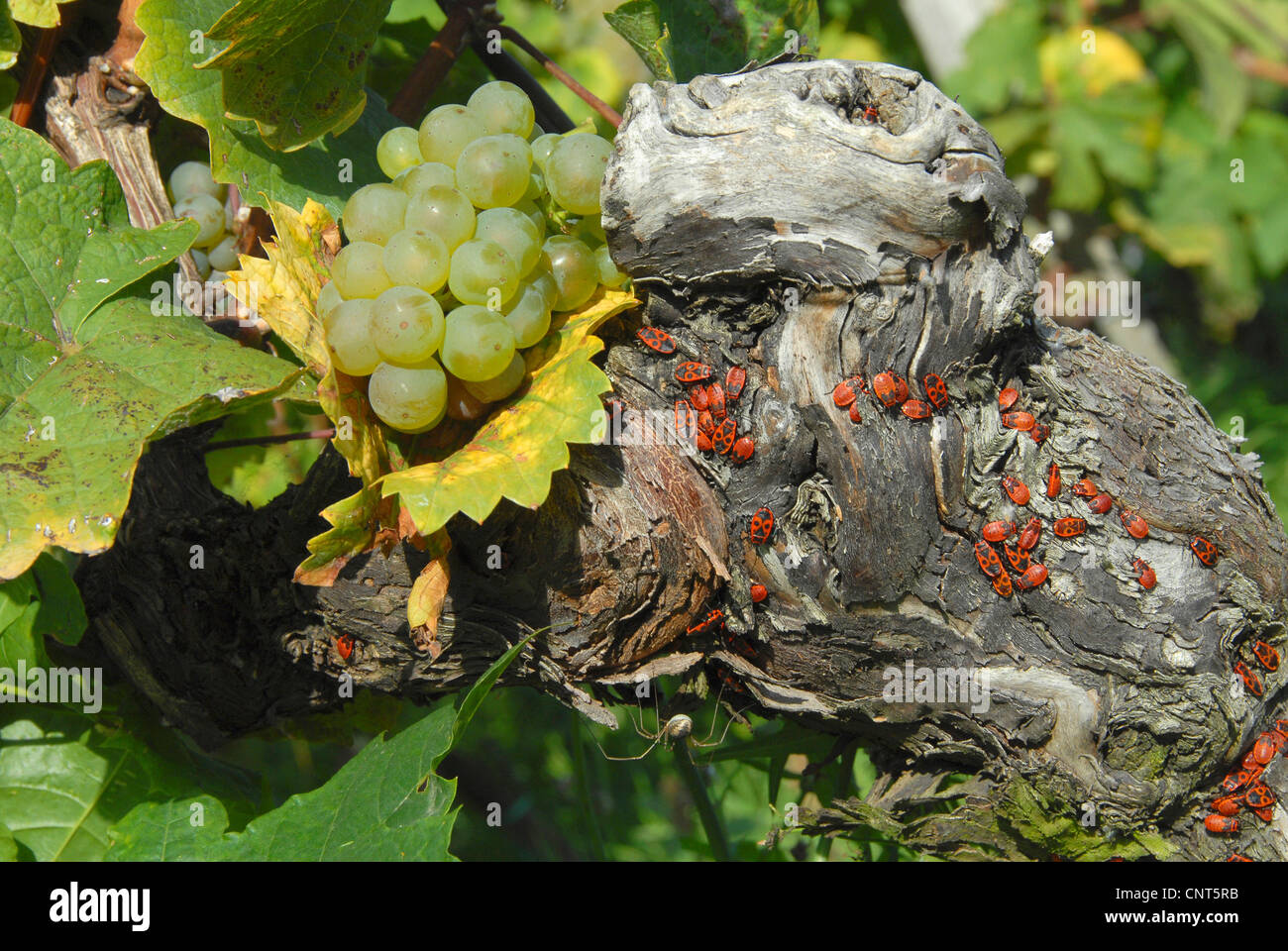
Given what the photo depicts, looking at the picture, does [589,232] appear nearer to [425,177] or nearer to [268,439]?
[425,177]

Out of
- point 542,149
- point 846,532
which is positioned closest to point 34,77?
point 542,149

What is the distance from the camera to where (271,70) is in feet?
3.92

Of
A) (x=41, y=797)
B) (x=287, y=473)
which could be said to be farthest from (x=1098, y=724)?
(x=287, y=473)

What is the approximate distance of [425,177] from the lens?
113 cm

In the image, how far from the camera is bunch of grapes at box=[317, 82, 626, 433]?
1.05m

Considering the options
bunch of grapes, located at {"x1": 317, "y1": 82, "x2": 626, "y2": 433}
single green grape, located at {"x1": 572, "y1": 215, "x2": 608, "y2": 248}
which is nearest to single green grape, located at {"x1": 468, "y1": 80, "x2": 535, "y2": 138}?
bunch of grapes, located at {"x1": 317, "y1": 82, "x2": 626, "y2": 433}

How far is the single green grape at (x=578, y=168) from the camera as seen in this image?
1.14 m

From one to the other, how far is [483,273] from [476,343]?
8 cm

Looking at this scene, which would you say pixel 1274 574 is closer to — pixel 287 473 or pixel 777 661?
pixel 777 661

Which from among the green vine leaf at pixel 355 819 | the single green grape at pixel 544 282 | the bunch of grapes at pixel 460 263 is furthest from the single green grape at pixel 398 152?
the green vine leaf at pixel 355 819

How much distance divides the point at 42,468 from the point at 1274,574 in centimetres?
151

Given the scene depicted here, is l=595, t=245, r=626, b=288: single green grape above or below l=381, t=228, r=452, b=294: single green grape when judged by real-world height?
above

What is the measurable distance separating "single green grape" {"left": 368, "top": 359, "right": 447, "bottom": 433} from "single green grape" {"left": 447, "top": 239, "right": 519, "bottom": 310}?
0.29 feet

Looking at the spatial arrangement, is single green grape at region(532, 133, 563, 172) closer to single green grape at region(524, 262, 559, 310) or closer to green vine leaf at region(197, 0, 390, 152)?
single green grape at region(524, 262, 559, 310)
